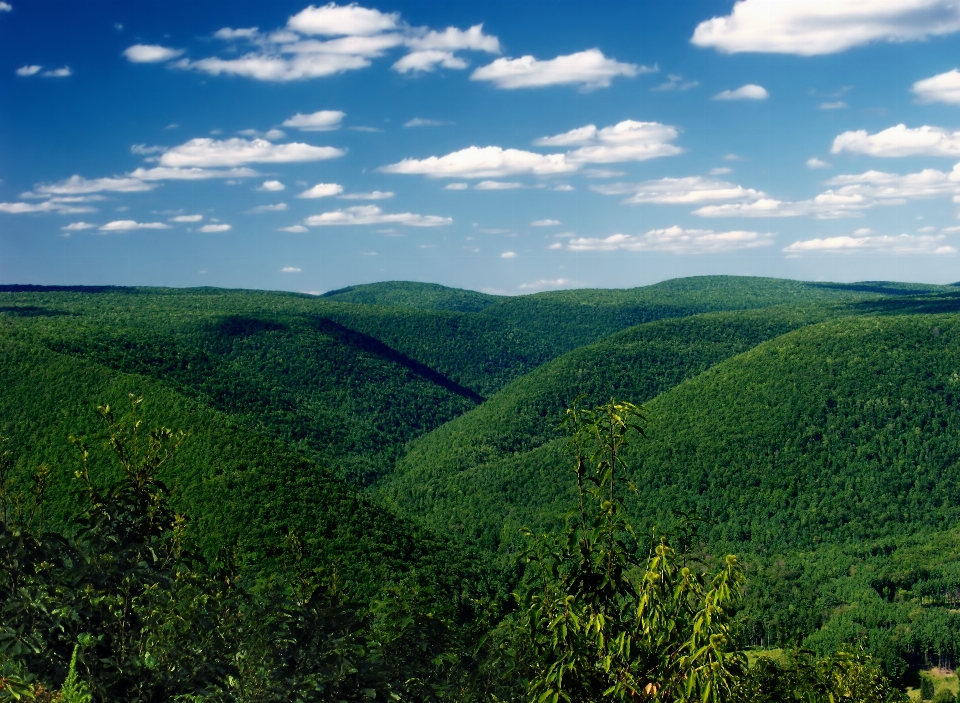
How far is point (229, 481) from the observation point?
9150 cm

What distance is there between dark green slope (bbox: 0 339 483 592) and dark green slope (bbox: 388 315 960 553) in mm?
43745

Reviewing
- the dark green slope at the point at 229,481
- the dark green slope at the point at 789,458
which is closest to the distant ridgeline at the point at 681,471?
the dark green slope at the point at 229,481

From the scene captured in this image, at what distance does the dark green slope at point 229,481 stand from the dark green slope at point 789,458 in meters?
43.7

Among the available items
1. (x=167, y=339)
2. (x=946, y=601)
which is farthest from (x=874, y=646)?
(x=167, y=339)

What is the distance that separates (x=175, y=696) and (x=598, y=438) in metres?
7.38

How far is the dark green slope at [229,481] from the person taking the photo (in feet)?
272

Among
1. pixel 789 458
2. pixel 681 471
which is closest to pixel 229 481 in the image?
pixel 681 471

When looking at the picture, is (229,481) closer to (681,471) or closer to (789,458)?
(681,471)

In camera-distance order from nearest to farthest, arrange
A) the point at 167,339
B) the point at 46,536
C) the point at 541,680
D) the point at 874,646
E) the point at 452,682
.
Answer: the point at 541,680 < the point at 46,536 < the point at 452,682 < the point at 874,646 < the point at 167,339

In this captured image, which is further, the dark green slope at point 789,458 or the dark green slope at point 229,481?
the dark green slope at point 789,458

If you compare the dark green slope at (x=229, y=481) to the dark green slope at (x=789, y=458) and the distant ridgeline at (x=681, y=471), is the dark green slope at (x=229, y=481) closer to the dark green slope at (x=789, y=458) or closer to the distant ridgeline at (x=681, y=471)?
the distant ridgeline at (x=681, y=471)

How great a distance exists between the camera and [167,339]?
184750mm

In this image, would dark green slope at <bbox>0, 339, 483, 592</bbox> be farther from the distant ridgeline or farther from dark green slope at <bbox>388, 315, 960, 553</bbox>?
dark green slope at <bbox>388, 315, 960, 553</bbox>

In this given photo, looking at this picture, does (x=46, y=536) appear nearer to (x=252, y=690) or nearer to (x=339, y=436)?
(x=252, y=690)
